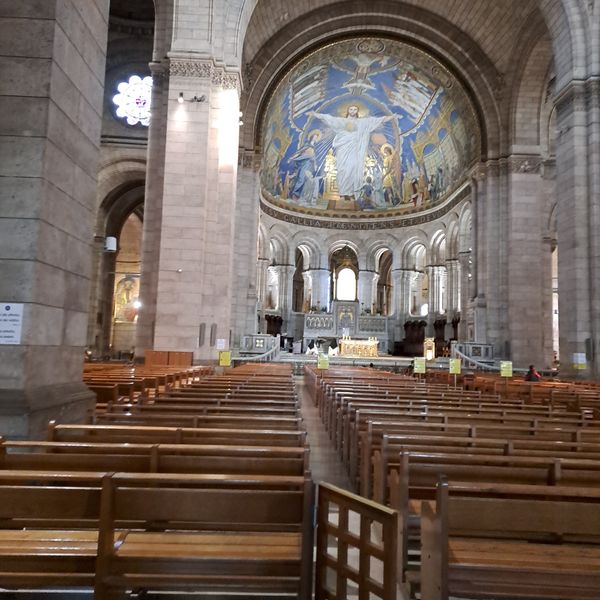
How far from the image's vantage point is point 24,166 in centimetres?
455

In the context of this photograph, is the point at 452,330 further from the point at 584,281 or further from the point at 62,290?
the point at 62,290

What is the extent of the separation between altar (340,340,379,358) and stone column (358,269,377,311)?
10.8 m

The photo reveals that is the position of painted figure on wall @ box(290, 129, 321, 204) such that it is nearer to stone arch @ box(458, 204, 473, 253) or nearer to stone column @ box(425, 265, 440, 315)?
stone column @ box(425, 265, 440, 315)

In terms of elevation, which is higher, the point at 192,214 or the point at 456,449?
the point at 192,214

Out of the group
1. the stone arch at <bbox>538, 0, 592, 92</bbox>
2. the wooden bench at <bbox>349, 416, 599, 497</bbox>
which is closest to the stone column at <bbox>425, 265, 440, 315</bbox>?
the stone arch at <bbox>538, 0, 592, 92</bbox>

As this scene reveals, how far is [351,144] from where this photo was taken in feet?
111

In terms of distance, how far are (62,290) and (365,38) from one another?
82.7ft

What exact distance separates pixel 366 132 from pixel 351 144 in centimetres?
129

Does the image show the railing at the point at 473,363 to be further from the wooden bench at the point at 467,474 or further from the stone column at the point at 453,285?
the wooden bench at the point at 467,474

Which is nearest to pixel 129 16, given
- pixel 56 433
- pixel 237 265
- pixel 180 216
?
pixel 237 265

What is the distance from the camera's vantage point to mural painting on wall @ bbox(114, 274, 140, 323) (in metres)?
30.6

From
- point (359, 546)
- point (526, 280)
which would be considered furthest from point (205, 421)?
point (526, 280)

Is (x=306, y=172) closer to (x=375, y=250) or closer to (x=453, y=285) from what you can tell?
(x=375, y=250)

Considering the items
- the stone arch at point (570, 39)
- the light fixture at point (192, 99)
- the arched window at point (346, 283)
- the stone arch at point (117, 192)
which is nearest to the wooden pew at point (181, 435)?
the light fixture at point (192, 99)
